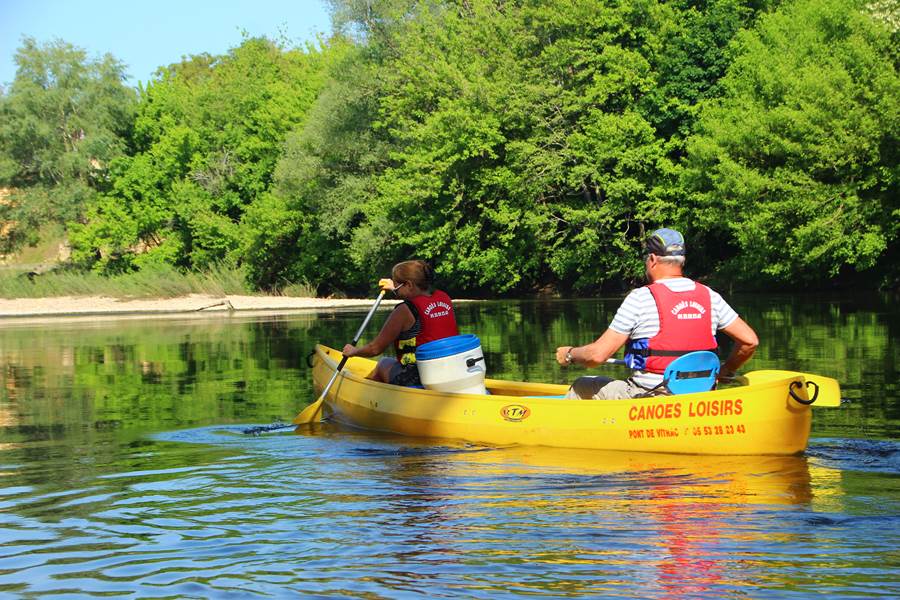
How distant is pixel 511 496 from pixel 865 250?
2883cm

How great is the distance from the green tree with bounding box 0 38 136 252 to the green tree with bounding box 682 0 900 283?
3179cm

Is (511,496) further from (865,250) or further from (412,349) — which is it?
(865,250)

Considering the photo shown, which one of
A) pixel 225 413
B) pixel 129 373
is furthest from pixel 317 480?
pixel 129 373

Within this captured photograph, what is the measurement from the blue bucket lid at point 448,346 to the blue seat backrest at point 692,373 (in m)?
2.18

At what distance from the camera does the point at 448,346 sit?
10445mm

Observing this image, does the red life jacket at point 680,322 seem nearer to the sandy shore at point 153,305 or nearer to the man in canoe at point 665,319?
the man in canoe at point 665,319

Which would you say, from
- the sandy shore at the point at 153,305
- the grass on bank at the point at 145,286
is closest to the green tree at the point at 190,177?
the grass on bank at the point at 145,286

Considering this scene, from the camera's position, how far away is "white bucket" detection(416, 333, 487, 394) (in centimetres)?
1044

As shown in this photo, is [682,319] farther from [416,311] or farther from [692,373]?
[416,311]

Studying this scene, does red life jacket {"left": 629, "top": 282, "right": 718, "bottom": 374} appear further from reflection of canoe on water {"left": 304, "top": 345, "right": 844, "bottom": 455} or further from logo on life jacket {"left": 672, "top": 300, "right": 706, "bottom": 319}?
reflection of canoe on water {"left": 304, "top": 345, "right": 844, "bottom": 455}

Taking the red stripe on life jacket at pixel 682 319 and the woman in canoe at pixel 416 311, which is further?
the woman in canoe at pixel 416 311

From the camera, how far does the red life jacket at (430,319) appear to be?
11.0 metres

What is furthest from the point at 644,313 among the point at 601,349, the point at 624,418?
the point at 624,418

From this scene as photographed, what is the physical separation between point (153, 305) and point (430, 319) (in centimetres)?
3684
